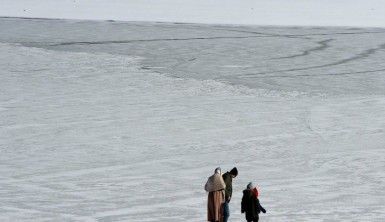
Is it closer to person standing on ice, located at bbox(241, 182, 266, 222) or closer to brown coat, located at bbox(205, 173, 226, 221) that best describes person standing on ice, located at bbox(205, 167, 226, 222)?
brown coat, located at bbox(205, 173, 226, 221)

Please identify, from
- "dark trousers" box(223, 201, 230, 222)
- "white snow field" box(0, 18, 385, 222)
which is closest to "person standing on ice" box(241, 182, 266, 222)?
"dark trousers" box(223, 201, 230, 222)

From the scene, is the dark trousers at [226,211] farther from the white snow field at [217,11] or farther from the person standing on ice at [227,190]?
the white snow field at [217,11]

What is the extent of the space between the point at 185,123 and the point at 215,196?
5865 millimetres

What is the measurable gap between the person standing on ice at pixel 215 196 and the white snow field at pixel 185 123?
2.26ft

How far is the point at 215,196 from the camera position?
8195 mm

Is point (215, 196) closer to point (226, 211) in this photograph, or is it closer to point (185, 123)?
point (226, 211)

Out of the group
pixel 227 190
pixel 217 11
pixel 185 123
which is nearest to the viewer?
pixel 227 190

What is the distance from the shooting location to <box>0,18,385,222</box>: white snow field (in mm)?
9750

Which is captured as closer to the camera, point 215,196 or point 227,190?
point 215,196

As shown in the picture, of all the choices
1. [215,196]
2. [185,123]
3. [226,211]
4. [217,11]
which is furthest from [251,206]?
[217,11]

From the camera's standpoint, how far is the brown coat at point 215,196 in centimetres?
815

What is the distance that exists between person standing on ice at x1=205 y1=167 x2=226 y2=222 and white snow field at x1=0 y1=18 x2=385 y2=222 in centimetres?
69

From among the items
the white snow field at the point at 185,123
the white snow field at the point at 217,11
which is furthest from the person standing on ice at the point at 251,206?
the white snow field at the point at 217,11

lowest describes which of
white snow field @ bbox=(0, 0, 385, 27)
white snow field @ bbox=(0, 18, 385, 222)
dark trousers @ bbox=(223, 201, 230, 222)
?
dark trousers @ bbox=(223, 201, 230, 222)
